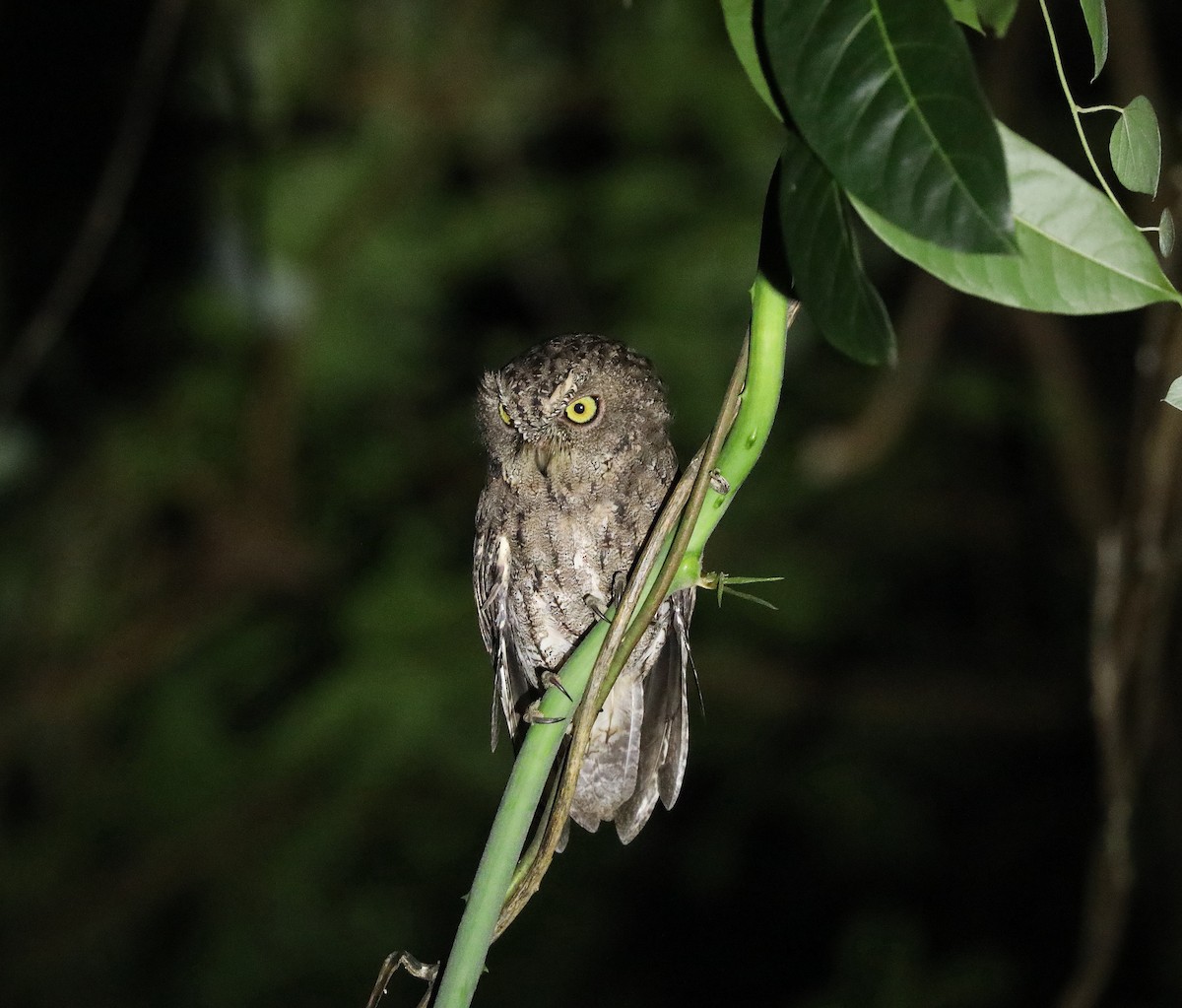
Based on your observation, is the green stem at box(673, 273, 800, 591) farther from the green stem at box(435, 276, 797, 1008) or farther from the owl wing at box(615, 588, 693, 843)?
the owl wing at box(615, 588, 693, 843)

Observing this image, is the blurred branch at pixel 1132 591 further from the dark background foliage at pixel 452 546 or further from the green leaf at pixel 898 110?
the dark background foliage at pixel 452 546

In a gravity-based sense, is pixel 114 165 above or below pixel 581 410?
above

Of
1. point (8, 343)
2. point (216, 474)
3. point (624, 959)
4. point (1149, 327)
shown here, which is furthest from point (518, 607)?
point (624, 959)

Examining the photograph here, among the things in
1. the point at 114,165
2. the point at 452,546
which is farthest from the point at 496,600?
the point at 452,546

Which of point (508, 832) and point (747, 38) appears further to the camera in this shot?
point (508, 832)

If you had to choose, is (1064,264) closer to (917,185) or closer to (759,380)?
(917,185)

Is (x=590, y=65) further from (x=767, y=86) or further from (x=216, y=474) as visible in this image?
(x=767, y=86)

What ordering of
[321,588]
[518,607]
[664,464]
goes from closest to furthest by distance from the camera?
[664,464]
[518,607]
[321,588]

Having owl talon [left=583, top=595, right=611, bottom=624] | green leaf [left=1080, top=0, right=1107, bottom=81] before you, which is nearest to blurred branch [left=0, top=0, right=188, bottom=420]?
owl talon [left=583, top=595, right=611, bottom=624]
